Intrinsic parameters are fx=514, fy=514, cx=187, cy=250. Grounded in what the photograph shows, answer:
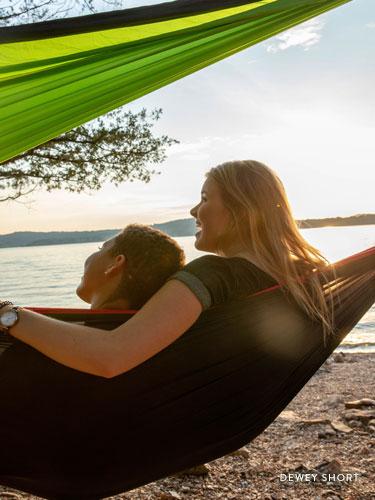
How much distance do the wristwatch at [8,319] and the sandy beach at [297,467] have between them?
1.74m

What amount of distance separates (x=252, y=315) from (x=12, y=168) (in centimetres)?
575

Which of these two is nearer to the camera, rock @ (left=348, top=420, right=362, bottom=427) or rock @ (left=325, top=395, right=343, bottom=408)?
rock @ (left=348, top=420, right=362, bottom=427)

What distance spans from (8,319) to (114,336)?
317mm

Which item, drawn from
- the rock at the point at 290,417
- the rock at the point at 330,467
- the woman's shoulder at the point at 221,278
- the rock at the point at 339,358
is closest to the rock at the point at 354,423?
the rock at the point at 290,417

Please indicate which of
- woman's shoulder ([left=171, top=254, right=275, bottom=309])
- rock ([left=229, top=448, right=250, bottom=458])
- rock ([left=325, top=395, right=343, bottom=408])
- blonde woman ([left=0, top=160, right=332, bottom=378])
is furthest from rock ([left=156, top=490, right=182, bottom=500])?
rock ([left=325, top=395, right=343, bottom=408])

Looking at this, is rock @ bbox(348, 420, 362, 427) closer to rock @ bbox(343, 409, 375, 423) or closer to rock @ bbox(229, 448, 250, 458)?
rock @ bbox(343, 409, 375, 423)

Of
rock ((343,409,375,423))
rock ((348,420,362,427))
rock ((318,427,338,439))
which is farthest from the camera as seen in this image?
rock ((343,409,375,423))

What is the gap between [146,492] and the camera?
2.84 m

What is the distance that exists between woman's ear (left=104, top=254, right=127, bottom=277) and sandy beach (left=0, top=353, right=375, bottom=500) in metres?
1.58

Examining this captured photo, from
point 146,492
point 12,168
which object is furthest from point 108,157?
point 146,492

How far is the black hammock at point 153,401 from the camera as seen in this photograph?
63.9 inches

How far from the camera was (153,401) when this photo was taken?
A: 5.69 ft

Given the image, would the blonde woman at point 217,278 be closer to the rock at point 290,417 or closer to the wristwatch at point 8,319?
the wristwatch at point 8,319

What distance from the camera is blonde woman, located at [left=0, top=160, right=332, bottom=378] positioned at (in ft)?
4.50
